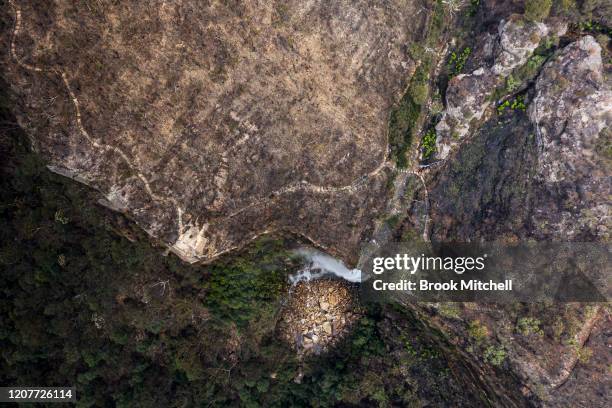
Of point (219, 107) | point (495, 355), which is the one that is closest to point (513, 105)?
point (495, 355)

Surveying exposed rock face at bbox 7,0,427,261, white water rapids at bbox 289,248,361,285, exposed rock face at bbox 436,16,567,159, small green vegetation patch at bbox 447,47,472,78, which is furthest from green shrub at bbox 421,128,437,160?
white water rapids at bbox 289,248,361,285

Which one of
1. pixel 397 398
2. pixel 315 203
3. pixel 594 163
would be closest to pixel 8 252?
pixel 315 203

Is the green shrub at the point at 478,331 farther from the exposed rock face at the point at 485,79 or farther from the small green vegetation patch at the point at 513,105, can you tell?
the small green vegetation patch at the point at 513,105

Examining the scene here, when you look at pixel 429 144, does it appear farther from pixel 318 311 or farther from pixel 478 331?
pixel 318 311

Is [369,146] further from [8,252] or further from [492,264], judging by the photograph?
[8,252]

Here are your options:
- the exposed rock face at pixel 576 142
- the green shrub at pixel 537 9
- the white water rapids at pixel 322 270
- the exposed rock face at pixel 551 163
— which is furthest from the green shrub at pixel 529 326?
the green shrub at pixel 537 9

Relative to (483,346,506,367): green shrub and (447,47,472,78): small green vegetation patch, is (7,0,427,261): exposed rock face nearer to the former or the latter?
(447,47,472,78): small green vegetation patch
